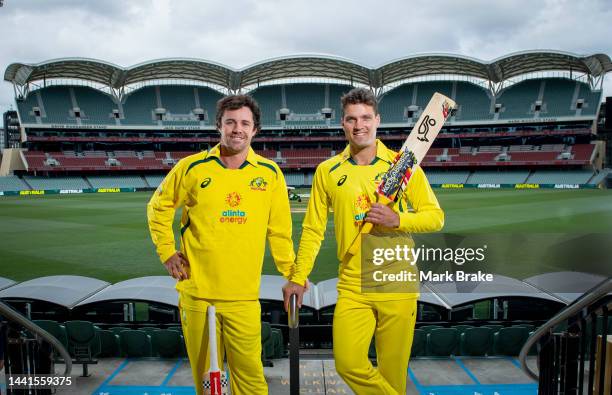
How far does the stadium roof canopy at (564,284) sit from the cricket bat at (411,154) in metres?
5.51

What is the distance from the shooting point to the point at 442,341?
6.54 m

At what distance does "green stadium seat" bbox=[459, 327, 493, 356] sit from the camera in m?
6.59

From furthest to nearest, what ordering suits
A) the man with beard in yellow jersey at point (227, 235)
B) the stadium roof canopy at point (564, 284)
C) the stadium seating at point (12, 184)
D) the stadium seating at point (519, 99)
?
the stadium seating at point (519, 99) < the stadium seating at point (12, 184) < the stadium roof canopy at point (564, 284) < the man with beard in yellow jersey at point (227, 235)

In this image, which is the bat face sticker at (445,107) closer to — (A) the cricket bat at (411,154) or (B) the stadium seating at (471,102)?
(A) the cricket bat at (411,154)

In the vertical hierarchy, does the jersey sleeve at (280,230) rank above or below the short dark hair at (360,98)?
below

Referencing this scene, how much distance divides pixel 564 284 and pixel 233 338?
22.2 feet

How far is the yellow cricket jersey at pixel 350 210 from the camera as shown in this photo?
3.58m

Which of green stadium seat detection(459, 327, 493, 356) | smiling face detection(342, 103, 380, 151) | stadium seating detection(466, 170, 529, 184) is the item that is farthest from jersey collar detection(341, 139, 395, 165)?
stadium seating detection(466, 170, 529, 184)

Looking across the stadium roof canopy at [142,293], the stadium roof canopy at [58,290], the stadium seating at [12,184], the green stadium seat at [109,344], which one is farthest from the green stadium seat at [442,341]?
the stadium seating at [12,184]

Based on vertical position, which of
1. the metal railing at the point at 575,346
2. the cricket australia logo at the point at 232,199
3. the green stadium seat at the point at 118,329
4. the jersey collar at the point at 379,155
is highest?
the jersey collar at the point at 379,155

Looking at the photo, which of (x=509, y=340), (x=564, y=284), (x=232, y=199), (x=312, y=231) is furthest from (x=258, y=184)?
(x=564, y=284)

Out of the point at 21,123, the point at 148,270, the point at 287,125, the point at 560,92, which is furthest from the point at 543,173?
the point at 21,123

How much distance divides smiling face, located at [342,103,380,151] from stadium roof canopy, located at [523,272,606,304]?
5823 millimetres

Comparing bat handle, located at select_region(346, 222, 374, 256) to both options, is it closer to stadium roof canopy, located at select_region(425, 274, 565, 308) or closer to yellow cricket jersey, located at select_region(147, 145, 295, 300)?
yellow cricket jersey, located at select_region(147, 145, 295, 300)
